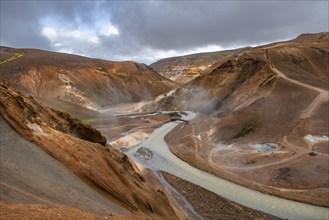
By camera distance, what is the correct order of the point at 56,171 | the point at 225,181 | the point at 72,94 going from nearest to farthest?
the point at 56,171 < the point at 225,181 < the point at 72,94

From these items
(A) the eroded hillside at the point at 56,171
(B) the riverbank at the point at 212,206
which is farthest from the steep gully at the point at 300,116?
(A) the eroded hillside at the point at 56,171

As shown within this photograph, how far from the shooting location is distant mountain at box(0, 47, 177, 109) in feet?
352

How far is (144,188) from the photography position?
23.6 meters

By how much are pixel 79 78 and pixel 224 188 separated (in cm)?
8845

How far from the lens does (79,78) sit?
384ft

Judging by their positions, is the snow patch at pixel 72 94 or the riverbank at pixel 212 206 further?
the snow patch at pixel 72 94

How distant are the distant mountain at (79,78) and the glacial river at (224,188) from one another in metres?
50.9

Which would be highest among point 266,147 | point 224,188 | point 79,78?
point 79,78

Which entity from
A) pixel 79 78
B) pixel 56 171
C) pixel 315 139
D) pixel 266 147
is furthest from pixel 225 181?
pixel 79 78

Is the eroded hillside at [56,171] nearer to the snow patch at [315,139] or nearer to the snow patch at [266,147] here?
the snow patch at [266,147]

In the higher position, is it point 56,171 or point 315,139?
point 56,171

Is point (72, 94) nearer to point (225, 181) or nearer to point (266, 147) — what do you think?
point (266, 147)

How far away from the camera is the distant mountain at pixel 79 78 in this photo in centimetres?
10731

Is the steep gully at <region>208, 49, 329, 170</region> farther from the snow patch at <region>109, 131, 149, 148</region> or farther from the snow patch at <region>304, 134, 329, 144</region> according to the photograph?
the snow patch at <region>109, 131, 149, 148</region>
